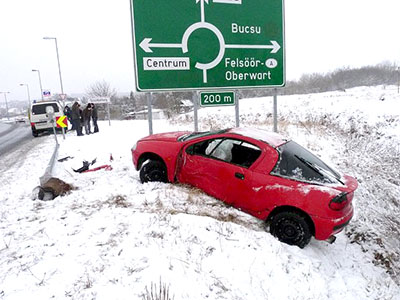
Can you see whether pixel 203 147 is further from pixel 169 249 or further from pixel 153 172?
pixel 169 249

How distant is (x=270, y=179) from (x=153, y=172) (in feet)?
8.36

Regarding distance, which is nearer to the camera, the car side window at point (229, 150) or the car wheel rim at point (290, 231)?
the car wheel rim at point (290, 231)

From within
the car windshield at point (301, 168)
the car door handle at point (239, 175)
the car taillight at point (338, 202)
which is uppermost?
the car windshield at point (301, 168)

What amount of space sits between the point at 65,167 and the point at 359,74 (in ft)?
347

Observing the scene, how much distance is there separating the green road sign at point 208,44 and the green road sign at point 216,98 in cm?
29

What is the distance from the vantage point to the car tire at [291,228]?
4254 millimetres

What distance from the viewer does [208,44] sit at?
7395mm

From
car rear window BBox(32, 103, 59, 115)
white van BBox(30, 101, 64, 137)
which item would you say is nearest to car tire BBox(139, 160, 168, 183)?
white van BBox(30, 101, 64, 137)

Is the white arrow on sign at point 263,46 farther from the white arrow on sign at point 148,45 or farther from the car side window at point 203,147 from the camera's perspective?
the car side window at point 203,147

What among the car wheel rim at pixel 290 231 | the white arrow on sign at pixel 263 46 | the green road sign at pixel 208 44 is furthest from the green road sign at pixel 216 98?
the car wheel rim at pixel 290 231

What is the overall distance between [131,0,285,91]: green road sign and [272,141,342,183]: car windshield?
11.6 feet

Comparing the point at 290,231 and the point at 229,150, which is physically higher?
the point at 229,150

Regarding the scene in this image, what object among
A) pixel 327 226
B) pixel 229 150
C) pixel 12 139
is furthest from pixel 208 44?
pixel 12 139

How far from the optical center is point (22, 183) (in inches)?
291
